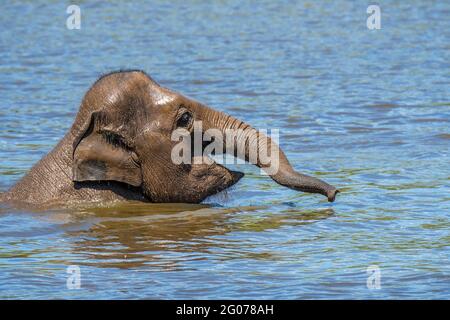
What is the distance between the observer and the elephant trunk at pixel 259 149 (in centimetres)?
1039

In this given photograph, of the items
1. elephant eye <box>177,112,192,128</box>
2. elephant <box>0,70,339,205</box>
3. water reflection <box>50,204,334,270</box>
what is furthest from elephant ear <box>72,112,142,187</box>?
elephant eye <box>177,112,192,128</box>

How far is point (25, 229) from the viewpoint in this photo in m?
10.6

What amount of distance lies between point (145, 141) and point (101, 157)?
390 mm

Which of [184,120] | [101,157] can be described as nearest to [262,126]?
[184,120]

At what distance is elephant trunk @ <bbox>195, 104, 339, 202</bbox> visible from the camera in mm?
10391

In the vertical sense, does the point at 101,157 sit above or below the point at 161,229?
above

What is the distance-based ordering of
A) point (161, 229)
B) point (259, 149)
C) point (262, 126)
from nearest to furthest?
point (259, 149)
point (161, 229)
point (262, 126)

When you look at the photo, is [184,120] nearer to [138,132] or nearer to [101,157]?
[138,132]

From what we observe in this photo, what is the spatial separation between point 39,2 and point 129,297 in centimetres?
2041

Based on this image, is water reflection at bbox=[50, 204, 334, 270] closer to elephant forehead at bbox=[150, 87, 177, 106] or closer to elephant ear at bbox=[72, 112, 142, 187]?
elephant ear at bbox=[72, 112, 142, 187]

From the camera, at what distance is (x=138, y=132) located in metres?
10.7
